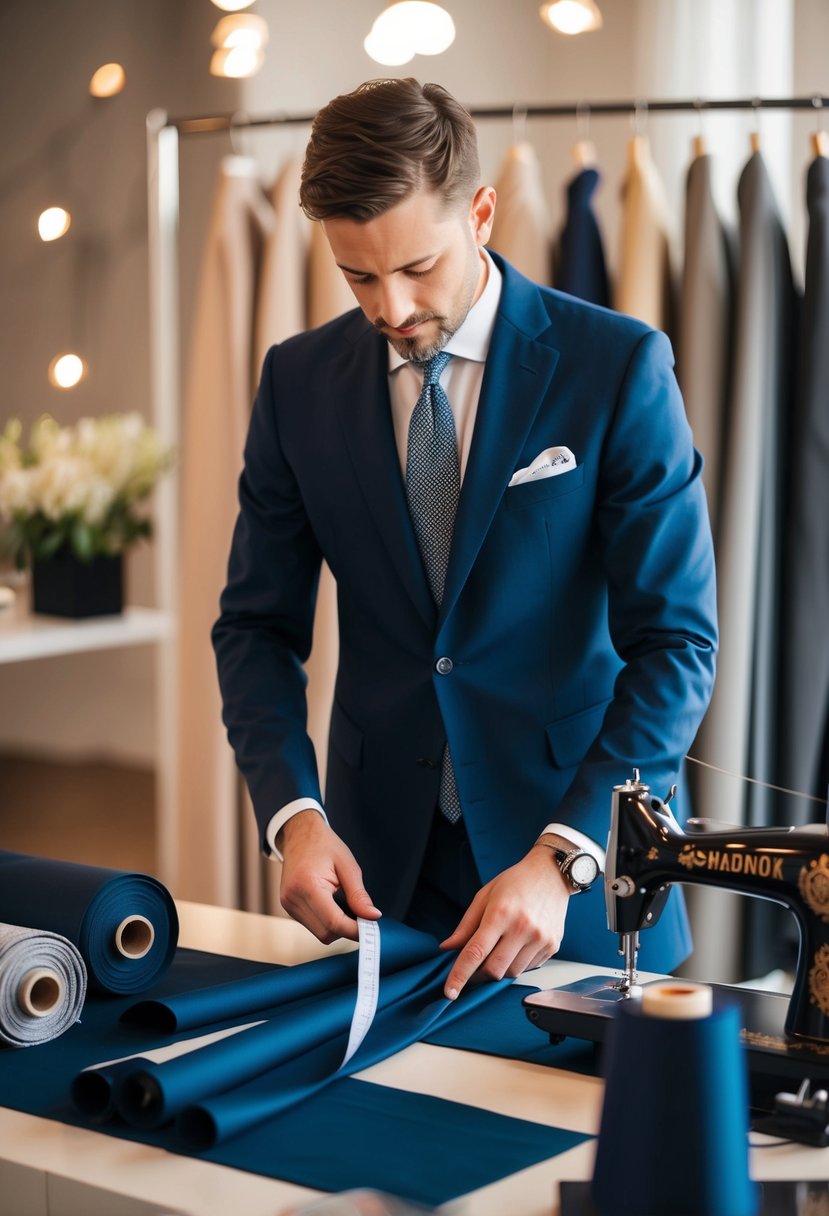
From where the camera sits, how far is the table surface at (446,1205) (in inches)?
45.0

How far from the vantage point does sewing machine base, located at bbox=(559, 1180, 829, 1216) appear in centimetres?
110

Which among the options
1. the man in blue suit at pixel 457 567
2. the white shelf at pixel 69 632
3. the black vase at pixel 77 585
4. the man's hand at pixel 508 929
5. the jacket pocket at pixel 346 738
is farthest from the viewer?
the black vase at pixel 77 585

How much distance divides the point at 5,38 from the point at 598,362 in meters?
4.42

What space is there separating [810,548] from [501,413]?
1167mm

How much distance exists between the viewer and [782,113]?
3.45 m

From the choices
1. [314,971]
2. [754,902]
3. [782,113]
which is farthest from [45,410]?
[314,971]

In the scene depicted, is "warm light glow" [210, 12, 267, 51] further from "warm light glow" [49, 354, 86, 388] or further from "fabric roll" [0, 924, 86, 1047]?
"fabric roll" [0, 924, 86, 1047]

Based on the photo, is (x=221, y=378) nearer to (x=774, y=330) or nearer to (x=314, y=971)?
(x=774, y=330)

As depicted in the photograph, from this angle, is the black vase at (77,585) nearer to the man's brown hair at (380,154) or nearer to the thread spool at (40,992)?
the man's brown hair at (380,154)

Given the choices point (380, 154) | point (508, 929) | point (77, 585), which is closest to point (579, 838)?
point (508, 929)

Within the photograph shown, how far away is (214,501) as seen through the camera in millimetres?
3410

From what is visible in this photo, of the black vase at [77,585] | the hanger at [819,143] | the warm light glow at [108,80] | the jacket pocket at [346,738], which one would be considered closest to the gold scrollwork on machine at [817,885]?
the jacket pocket at [346,738]

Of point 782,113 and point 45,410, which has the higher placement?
point 782,113

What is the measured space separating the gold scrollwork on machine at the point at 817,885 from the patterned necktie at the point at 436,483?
2.38 ft
